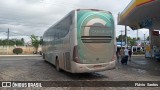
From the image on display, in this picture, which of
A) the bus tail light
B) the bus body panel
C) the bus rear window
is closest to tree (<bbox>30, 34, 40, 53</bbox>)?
the bus body panel

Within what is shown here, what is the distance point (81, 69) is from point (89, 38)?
5.04 ft

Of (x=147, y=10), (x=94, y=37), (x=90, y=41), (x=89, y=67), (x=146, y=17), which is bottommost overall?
(x=89, y=67)

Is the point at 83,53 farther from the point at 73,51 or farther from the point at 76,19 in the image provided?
the point at 76,19

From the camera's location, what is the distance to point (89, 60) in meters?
13.3

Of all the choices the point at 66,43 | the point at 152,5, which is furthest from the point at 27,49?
the point at 66,43

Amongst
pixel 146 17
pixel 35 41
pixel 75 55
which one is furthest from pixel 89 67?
pixel 35 41

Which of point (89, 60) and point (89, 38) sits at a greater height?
point (89, 38)

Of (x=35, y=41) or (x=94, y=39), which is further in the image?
(x=35, y=41)

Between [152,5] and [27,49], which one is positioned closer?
[152,5]

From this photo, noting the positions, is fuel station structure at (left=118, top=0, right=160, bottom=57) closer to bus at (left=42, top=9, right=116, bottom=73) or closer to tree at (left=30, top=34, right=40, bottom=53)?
bus at (left=42, top=9, right=116, bottom=73)

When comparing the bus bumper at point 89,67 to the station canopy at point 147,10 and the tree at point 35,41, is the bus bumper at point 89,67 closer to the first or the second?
the station canopy at point 147,10

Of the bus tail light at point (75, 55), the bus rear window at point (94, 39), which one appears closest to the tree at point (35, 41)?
the bus rear window at point (94, 39)

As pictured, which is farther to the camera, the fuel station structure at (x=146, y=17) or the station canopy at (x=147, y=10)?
the fuel station structure at (x=146, y=17)

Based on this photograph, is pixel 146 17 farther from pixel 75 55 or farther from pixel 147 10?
pixel 75 55
